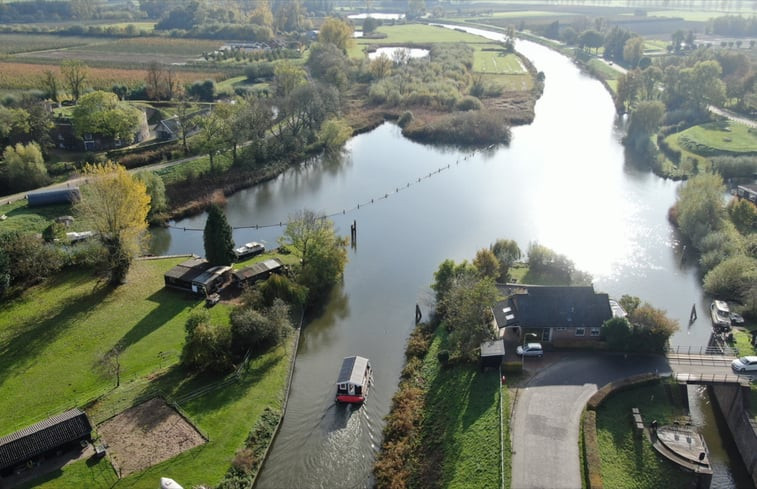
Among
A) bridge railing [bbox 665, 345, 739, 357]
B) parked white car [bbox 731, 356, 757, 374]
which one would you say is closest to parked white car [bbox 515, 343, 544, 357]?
bridge railing [bbox 665, 345, 739, 357]

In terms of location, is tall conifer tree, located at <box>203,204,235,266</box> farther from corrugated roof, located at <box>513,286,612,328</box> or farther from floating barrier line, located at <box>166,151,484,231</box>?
corrugated roof, located at <box>513,286,612,328</box>

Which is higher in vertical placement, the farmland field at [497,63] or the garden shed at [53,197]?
the farmland field at [497,63]

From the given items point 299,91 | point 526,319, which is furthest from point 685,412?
point 299,91

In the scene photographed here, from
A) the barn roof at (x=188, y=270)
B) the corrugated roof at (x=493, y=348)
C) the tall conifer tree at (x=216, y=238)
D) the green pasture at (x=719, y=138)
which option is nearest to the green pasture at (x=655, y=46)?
the green pasture at (x=719, y=138)

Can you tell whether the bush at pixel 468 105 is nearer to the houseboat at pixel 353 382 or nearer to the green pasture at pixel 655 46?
the houseboat at pixel 353 382

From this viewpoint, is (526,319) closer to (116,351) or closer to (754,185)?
(116,351)

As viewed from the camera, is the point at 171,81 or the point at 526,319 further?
the point at 171,81
